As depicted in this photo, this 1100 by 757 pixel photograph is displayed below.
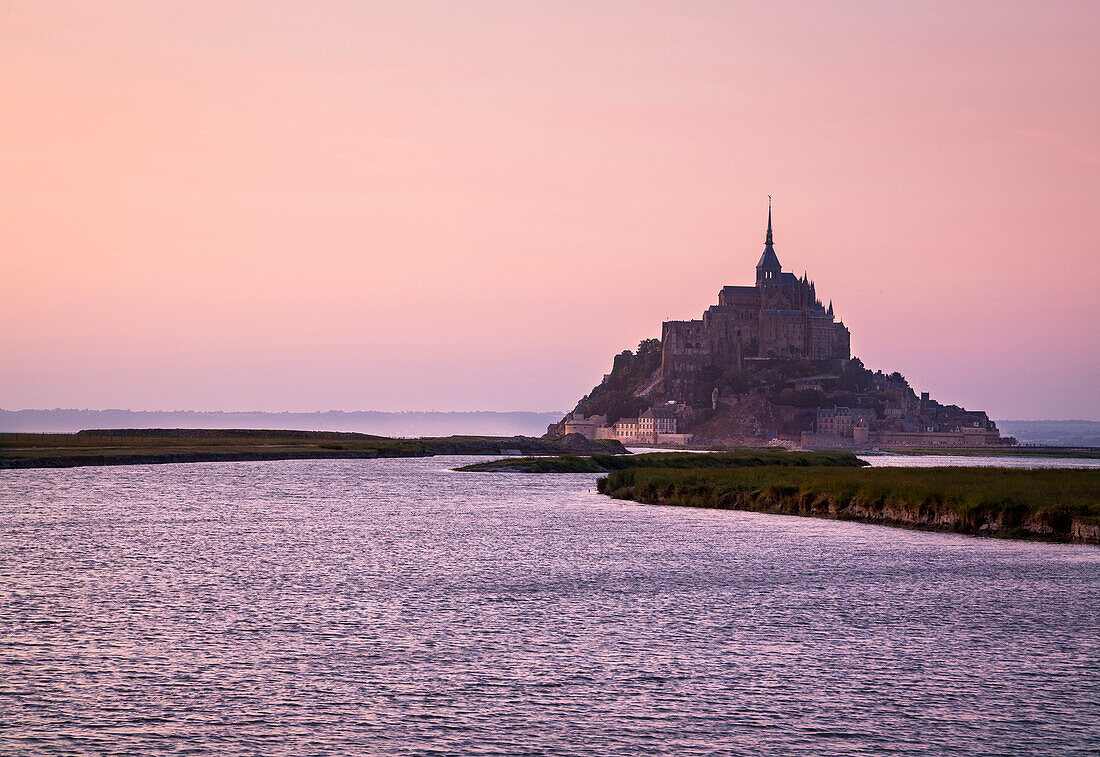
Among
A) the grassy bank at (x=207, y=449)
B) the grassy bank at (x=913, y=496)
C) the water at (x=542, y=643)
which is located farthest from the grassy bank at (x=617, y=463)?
the water at (x=542, y=643)

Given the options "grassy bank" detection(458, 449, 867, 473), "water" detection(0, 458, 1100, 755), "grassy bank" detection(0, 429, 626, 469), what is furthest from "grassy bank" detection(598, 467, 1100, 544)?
"grassy bank" detection(0, 429, 626, 469)

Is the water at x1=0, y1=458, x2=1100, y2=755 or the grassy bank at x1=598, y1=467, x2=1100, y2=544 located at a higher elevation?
the grassy bank at x1=598, y1=467, x2=1100, y2=544

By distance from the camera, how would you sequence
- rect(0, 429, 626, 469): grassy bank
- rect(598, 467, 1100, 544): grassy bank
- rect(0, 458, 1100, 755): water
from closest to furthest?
rect(0, 458, 1100, 755): water < rect(598, 467, 1100, 544): grassy bank < rect(0, 429, 626, 469): grassy bank

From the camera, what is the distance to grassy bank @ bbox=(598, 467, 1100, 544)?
138ft

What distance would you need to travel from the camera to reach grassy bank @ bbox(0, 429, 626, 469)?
4171 inches

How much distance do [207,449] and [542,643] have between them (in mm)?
111549

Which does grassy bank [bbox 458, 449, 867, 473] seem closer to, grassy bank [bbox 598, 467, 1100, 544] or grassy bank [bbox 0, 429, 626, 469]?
grassy bank [bbox 0, 429, 626, 469]

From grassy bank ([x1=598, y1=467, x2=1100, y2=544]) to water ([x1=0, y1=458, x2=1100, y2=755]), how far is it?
2.32m

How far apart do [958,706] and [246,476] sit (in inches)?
3066

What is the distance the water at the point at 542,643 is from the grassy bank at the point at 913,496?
232 centimetres

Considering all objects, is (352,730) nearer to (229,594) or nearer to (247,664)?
(247,664)

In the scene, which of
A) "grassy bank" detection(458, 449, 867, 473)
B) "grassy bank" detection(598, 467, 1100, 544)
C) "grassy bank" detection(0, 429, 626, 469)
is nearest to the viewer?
"grassy bank" detection(598, 467, 1100, 544)

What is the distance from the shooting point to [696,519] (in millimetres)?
53625

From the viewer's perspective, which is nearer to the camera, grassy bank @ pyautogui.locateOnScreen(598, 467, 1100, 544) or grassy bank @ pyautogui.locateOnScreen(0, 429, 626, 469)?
grassy bank @ pyautogui.locateOnScreen(598, 467, 1100, 544)
